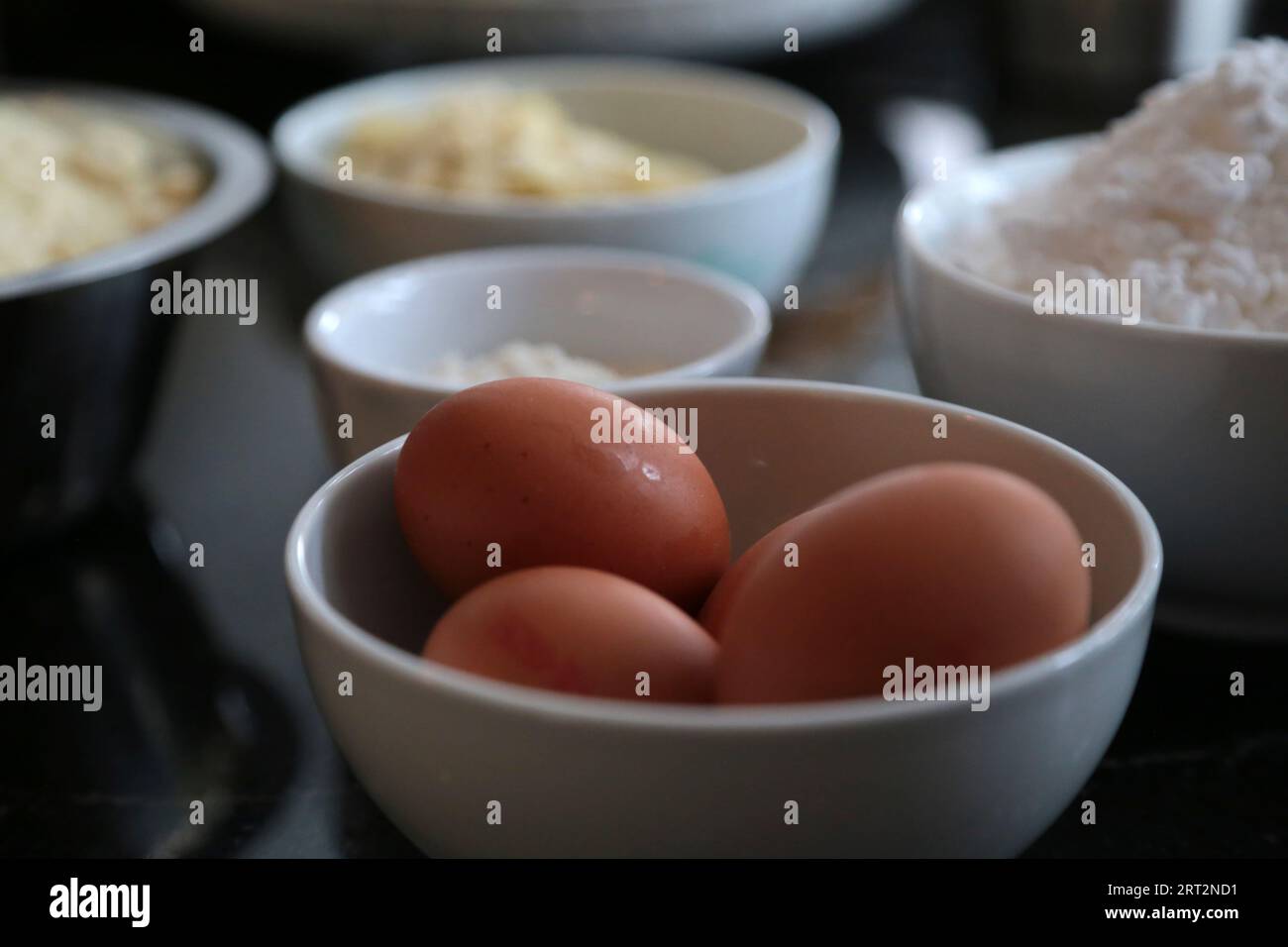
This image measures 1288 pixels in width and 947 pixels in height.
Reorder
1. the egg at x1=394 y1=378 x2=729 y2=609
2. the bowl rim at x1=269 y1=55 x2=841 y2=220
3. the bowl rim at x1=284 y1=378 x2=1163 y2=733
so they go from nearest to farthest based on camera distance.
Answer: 1. the bowl rim at x1=284 y1=378 x2=1163 y2=733
2. the egg at x1=394 y1=378 x2=729 y2=609
3. the bowl rim at x1=269 y1=55 x2=841 y2=220

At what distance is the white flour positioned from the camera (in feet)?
2.08

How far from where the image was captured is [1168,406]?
600 mm

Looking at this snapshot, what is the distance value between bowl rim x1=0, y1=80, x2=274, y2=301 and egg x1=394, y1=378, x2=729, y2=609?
27 cm

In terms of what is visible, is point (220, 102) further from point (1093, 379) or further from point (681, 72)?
point (1093, 379)

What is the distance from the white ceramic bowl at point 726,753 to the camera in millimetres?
389

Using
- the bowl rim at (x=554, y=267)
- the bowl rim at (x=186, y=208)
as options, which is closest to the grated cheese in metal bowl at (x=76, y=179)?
the bowl rim at (x=186, y=208)

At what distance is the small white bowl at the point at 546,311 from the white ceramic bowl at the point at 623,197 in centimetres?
4

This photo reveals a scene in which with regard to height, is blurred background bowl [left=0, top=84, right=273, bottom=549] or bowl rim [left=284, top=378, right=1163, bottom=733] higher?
bowl rim [left=284, top=378, right=1163, bottom=733]

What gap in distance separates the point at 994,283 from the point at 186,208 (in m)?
0.48

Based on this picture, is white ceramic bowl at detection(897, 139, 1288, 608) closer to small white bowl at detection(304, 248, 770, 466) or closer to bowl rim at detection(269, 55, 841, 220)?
small white bowl at detection(304, 248, 770, 466)

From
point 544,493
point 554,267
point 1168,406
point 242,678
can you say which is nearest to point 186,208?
point 554,267

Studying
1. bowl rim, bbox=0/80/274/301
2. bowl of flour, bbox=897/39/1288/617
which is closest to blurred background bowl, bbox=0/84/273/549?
bowl rim, bbox=0/80/274/301

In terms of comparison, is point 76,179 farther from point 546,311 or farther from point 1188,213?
point 1188,213

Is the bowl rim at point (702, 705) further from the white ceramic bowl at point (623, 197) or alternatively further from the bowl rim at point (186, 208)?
the white ceramic bowl at point (623, 197)
